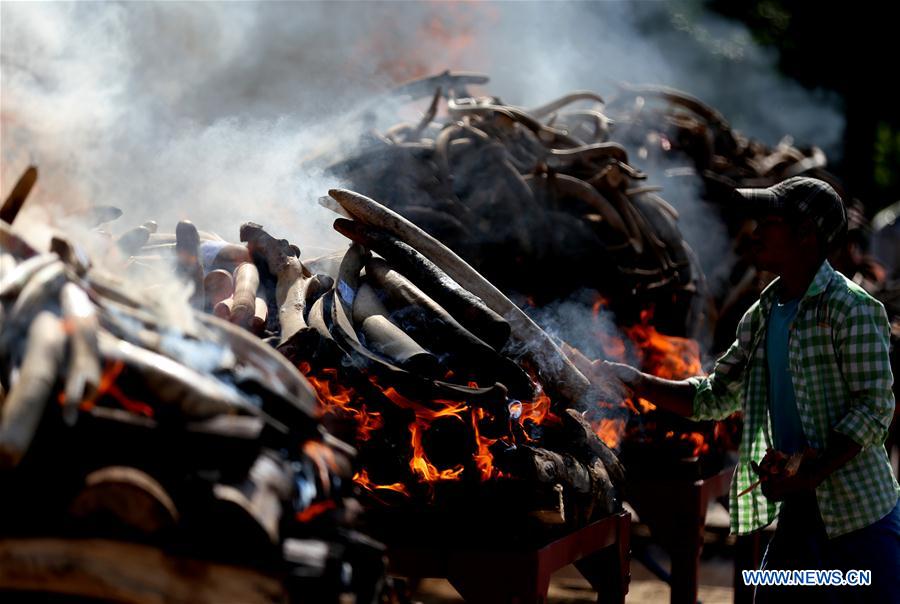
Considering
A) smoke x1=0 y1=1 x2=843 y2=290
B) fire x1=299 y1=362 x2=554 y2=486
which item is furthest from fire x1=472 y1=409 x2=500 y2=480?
smoke x1=0 y1=1 x2=843 y2=290

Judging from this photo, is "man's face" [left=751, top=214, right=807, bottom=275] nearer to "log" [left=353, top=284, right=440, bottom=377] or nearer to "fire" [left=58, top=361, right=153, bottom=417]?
"log" [left=353, top=284, right=440, bottom=377]

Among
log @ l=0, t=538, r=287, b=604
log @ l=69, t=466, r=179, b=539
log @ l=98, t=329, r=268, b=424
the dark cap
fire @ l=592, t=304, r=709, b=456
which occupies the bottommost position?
log @ l=0, t=538, r=287, b=604

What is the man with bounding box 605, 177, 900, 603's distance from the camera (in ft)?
10.4

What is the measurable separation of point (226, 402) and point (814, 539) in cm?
218

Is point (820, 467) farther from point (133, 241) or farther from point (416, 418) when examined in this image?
point (133, 241)

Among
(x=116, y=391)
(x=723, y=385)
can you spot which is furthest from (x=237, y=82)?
(x=116, y=391)

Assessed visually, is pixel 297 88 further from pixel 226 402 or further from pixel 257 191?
pixel 226 402

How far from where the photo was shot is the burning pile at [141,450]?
2.00 metres

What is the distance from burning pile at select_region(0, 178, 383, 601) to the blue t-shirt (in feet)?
5.99

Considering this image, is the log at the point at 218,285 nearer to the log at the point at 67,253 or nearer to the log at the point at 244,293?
the log at the point at 244,293

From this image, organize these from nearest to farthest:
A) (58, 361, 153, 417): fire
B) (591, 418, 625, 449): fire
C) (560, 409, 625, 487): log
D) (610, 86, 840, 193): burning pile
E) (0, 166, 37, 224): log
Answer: (58, 361, 153, 417): fire, (0, 166, 37, 224): log, (560, 409, 625, 487): log, (591, 418, 625, 449): fire, (610, 86, 840, 193): burning pile

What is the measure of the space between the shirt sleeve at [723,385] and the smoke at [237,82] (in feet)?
6.64

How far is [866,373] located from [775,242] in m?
0.53

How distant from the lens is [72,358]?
6.67 feet
